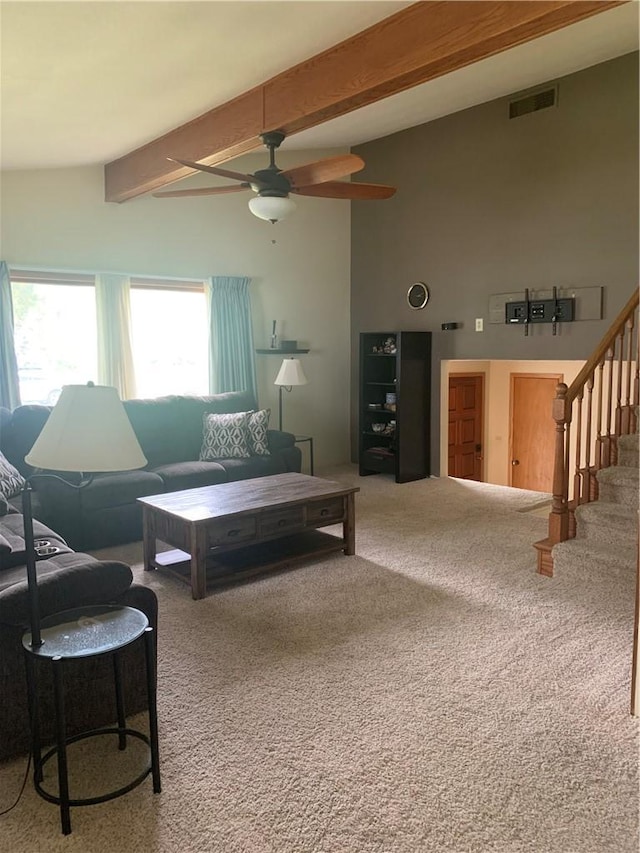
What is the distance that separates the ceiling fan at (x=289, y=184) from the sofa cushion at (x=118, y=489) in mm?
2061

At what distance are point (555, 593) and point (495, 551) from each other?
781 millimetres

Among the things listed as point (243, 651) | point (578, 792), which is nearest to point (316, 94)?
point (243, 651)

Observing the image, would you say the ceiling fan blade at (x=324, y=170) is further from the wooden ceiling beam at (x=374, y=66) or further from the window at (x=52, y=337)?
the window at (x=52, y=337)

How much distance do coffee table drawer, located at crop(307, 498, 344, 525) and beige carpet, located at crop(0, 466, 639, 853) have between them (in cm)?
32

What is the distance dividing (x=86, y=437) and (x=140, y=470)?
129 inches

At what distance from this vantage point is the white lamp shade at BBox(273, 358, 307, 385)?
21.5ft

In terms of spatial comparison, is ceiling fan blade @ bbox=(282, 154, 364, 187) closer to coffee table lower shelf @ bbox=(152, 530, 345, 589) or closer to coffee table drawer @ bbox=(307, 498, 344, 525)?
coffee table drawer @ bbox=(307, 498, 344, 525)

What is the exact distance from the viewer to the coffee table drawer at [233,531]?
3807 mm

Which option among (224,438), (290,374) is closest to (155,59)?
(224,438)

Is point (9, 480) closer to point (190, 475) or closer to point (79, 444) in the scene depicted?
point (190, 475)

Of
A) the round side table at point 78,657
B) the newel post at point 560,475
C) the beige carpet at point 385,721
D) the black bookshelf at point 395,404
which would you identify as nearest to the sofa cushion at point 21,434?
the beige carpet at point 385,721

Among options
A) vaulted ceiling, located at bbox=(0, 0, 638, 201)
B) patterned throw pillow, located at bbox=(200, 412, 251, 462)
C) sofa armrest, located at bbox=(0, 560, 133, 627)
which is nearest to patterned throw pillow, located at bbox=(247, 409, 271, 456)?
patterned throw pillow, located at bbox=(200, 412, 251, 462)

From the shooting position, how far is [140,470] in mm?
5223

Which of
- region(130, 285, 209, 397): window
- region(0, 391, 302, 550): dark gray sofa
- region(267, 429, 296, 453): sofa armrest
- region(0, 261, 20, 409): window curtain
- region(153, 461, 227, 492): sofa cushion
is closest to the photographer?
region(0, 391, 302, 550): dark gray sofa
